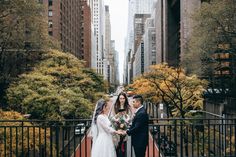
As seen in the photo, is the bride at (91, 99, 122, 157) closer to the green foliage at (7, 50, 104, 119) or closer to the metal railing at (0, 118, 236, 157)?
the metal railing at (0, 118, 236, 157)

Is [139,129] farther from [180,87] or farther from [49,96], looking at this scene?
[180,87]

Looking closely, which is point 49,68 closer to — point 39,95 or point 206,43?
point 39,95

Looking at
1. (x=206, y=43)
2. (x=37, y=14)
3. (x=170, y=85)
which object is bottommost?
(x=170, y=85)

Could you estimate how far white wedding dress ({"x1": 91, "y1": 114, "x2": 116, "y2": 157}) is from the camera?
853 cm

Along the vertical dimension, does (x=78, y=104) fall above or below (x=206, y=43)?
below

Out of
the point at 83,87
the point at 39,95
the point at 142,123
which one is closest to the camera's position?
the point at 142,123

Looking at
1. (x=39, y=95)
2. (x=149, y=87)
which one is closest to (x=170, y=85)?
(x=149, y=87)

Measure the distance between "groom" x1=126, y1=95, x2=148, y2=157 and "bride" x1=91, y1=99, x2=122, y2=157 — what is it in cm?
35

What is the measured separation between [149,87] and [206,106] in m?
8.59

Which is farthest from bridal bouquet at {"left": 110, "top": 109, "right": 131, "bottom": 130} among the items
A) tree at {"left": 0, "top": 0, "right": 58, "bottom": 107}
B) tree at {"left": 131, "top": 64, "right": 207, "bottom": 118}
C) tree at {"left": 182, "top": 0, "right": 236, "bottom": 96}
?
tree at {"left": 0, "top": 0, "right": 58, "bottom": 107}

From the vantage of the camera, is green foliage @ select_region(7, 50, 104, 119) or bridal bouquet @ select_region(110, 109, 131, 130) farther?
green foliage @ select_region(7, 50, 104, 119)

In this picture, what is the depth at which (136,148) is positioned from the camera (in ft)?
28.8

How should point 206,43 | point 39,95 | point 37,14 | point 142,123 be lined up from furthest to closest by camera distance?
point 37,14 < point 206,43 < point 39,95 < point 142,123

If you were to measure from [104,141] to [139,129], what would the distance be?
0.84m
